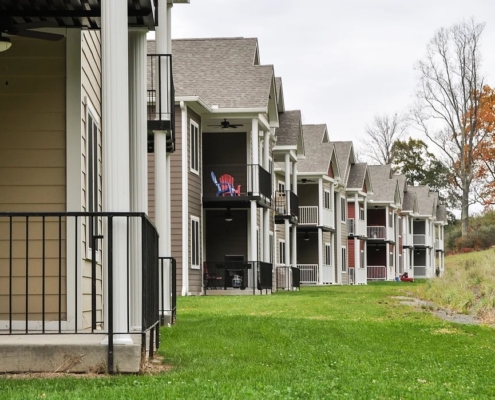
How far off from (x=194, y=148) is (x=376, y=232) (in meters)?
36.2

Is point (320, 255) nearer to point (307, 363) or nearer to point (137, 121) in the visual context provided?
point (137, 121)

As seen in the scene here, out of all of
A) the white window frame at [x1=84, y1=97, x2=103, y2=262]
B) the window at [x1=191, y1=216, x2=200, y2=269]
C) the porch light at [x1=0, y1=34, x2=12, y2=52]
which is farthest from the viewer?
the window at [x1=191, y1=216, x2=200, y2=269]

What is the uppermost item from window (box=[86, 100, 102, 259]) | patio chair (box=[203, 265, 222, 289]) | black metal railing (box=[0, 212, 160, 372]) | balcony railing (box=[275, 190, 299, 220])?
balcony railing (box=[275, 190, 299, 220])

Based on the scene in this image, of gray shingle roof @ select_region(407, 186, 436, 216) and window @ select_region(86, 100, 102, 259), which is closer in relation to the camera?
window @ select_region(86, 100, 102, 259)

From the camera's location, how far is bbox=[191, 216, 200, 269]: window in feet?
96.8

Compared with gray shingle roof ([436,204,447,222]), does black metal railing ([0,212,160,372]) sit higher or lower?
lower

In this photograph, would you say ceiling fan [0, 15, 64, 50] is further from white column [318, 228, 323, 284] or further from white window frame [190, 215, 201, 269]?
white column [318, 228, 323, 284]

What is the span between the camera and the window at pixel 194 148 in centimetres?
2938

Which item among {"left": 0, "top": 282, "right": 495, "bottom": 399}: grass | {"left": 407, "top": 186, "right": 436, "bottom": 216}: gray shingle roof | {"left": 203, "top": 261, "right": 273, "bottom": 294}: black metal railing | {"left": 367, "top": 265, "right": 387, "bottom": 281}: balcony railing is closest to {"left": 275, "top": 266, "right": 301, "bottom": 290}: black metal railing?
{"left": 203, "top": 261, "right": 273, "bottom": 294}: black metal railing

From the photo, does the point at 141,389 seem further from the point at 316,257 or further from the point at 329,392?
the point at 316,257

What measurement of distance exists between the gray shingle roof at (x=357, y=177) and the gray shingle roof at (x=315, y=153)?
20.6ft

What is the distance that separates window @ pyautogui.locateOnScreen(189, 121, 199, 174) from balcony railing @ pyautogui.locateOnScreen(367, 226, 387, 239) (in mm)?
35456

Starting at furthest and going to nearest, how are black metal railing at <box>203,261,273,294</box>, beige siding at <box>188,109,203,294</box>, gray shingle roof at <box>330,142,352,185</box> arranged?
gray shingle roof at <box>330,142,352,185</box>, black metal railing at <box>203,261,273,294</box>, beige siding at <box>188,109,203,294</box>

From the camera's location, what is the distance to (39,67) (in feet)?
35.7
